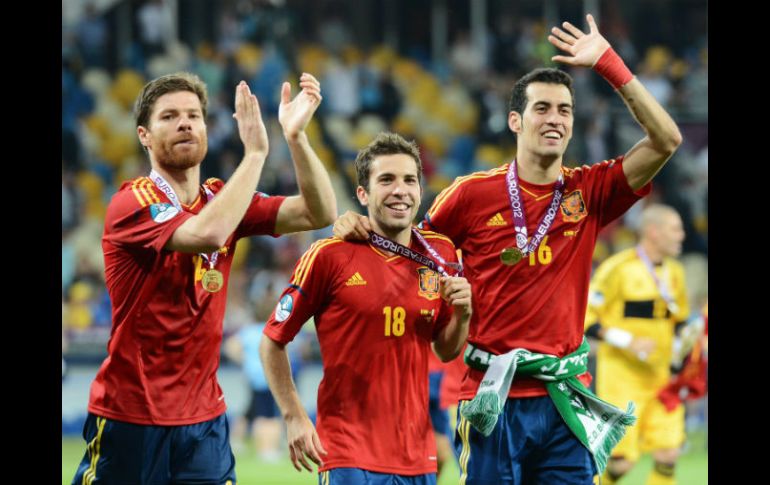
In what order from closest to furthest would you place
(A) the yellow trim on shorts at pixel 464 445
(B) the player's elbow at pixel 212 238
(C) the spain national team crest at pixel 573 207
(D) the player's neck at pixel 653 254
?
(B) the player's elbow at pixel 212 238 < (A) the yellow trim on shorts at pixel 464 445 < (C) the spain national team crest at pixel 573 207 < (D) the player's neck at pixel 653 254

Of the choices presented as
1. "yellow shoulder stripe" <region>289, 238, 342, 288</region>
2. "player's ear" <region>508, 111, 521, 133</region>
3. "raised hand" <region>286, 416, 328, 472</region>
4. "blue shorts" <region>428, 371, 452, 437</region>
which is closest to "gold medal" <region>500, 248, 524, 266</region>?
"player's ear" <region>508, 111, 521, 133</region>

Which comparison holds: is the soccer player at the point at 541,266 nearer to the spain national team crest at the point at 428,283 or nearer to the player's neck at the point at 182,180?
the spain national team crest at the point at 428,283

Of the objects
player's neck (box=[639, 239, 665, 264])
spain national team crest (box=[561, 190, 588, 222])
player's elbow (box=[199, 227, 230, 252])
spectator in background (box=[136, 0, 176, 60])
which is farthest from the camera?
spectator in background (box=[136, 0, 176, 60])

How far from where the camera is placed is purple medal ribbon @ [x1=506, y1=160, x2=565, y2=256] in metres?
5.19

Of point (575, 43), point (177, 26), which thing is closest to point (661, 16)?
point (177, 26)

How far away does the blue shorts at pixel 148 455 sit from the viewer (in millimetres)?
4637

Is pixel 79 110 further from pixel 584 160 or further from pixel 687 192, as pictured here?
pixel 687 192

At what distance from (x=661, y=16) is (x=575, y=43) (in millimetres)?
13306

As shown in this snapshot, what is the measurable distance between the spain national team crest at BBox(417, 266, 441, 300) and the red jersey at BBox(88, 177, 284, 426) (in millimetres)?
941

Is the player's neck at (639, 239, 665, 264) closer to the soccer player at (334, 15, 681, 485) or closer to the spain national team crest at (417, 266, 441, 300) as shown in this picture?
the soccer player at (334, 15, 681, 485)

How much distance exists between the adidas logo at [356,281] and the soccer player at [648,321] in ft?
14.3

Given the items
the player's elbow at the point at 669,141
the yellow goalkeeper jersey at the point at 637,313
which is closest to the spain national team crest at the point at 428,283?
the player's elbow at the point at 669,141

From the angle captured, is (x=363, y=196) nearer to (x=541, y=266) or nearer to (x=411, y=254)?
(x=411, y=254)

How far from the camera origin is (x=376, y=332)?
4.86 meters
